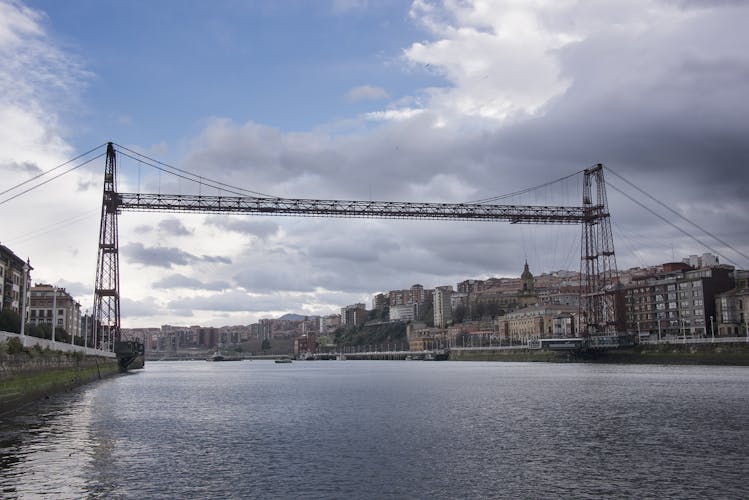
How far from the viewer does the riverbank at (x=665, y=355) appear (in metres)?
77.9

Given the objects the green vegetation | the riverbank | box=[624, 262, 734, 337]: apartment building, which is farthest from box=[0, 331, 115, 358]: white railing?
box=[624, 262, 734, 337]: apartment building

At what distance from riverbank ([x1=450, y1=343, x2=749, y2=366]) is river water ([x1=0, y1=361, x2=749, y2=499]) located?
145 ft

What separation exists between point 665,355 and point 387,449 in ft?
245

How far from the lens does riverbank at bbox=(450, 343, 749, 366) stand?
77875 millimetres

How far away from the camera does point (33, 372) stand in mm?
39000

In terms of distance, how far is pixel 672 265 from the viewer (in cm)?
12100

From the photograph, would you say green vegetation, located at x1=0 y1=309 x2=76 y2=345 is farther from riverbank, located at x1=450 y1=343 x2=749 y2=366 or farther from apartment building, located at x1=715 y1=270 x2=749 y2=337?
apartment building, located at x1=715 y1=270 x2=749 y2=337

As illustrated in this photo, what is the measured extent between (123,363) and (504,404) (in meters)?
70.7

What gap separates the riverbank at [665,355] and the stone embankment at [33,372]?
67.5 m

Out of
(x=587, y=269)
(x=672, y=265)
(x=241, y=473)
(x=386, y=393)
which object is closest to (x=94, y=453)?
(x=241, y=473)

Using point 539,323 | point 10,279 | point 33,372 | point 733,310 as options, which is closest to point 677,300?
point 733,310

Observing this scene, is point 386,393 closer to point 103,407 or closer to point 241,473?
point 103,407

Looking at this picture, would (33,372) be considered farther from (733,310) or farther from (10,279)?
(733,310)

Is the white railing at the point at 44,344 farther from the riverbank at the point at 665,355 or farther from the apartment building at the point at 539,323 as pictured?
the apartment building at the point at 539,323
